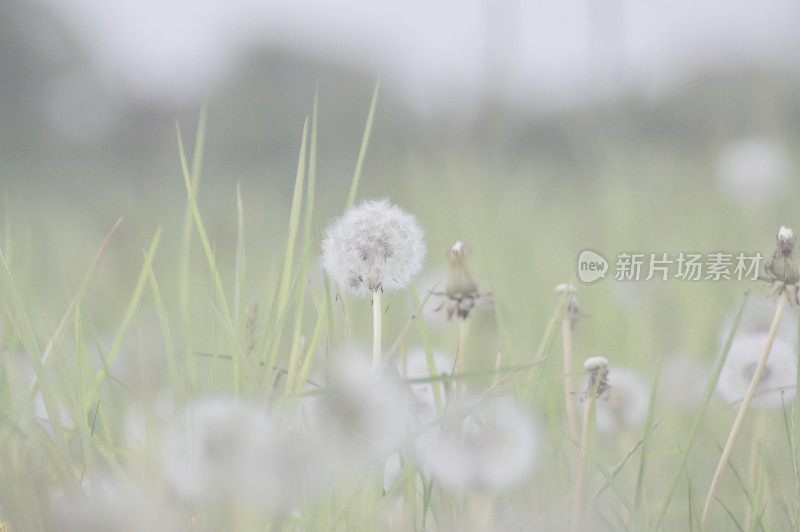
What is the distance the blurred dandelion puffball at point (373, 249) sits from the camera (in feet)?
1.55

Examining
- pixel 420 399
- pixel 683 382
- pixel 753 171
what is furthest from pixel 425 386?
pixel 753 171

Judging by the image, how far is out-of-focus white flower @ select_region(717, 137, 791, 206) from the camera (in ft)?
6.78

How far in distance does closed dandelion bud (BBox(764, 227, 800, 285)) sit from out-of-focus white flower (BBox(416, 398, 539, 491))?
0.52 ft

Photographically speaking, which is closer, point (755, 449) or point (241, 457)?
point (241, 457)

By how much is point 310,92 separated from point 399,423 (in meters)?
4.52

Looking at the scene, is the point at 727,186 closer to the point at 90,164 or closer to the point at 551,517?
the point at 551,517

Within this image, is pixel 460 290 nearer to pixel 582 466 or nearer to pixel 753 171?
pixel 582 466

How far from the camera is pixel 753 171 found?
224cm

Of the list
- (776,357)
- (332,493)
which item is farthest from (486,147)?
(332,493)

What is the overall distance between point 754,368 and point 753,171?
178 centimetres

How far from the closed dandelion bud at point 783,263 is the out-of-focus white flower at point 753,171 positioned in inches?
64.2

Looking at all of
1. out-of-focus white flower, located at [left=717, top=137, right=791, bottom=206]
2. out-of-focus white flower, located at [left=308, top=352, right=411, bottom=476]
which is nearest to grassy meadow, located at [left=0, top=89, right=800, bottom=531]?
out-of-focus white flower, located at [left=308, top=352, right=411, bottom=476]

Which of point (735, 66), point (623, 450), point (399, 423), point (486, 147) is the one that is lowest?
point (623, 450)

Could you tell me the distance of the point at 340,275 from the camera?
0.48 m
